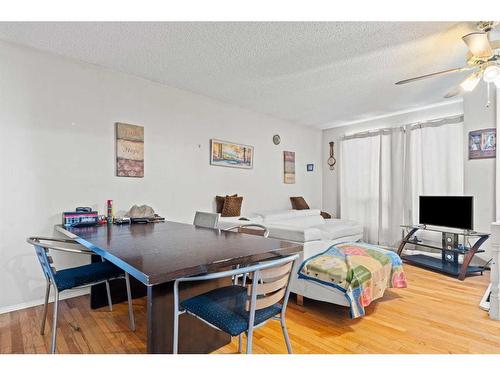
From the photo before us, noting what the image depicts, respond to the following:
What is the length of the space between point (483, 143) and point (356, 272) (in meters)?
2.95

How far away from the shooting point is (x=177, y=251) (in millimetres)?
1474

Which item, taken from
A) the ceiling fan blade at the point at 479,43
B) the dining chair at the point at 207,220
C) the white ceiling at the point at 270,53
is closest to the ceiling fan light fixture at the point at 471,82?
the ceiling fan blade at the point at 479,43

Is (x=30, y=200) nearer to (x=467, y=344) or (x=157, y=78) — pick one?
(x=157, y=78)

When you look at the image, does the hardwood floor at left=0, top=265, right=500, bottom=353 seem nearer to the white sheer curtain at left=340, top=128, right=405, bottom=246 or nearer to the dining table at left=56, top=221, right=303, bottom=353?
the dining table at left=56, top=221, right=303, bottom=353

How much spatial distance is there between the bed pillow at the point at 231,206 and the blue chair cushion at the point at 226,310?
2.46m

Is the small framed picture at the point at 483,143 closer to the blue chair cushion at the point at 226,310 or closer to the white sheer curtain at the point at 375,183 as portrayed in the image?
the white sheer curtain at the point at 375,183

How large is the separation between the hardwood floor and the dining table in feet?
1.19

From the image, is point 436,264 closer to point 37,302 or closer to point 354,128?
point 354,128

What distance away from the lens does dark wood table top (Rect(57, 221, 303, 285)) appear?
1156mm

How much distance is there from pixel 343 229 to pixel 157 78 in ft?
11.3

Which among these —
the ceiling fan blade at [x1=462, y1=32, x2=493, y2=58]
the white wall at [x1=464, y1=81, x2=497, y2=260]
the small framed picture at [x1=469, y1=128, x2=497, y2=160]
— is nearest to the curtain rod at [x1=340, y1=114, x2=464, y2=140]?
the white wall at [x1=464, y1=81, x2=497, y2=260]

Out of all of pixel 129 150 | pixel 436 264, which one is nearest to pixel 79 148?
pixel 129 150

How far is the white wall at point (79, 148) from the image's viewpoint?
2537mm

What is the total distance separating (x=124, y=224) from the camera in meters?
2.74
